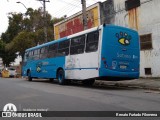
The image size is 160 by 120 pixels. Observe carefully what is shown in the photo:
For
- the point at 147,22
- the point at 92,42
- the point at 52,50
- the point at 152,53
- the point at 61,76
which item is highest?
the point at 147,22

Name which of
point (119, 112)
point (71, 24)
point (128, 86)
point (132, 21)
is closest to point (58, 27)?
point (71, 24)

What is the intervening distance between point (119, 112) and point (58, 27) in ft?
82.7

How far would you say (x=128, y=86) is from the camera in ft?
54.9

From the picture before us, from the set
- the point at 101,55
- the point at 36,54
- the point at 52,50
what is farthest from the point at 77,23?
the point at 101,55

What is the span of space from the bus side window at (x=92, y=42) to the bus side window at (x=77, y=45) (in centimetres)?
52

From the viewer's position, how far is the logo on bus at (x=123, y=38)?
612 inches

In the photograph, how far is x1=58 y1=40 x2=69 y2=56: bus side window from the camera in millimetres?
18564

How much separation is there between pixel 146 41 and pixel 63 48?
5.72 m

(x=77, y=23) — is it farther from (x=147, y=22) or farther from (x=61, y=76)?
(x=61, y=76)

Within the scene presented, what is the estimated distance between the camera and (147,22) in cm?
2017

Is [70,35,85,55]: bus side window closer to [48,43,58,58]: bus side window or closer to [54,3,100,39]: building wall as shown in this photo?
[48,43,58,58]: bus side window

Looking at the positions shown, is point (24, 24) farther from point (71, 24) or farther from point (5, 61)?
point (71, 24)

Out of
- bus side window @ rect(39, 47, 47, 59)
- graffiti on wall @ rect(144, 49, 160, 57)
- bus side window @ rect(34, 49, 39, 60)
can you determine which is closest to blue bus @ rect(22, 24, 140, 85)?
bus side window @ rect(39, 47, 47, 59)

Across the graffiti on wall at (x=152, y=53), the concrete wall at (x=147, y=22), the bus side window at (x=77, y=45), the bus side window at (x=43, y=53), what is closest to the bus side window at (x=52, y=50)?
the bus side window at (x=43, y=53)
